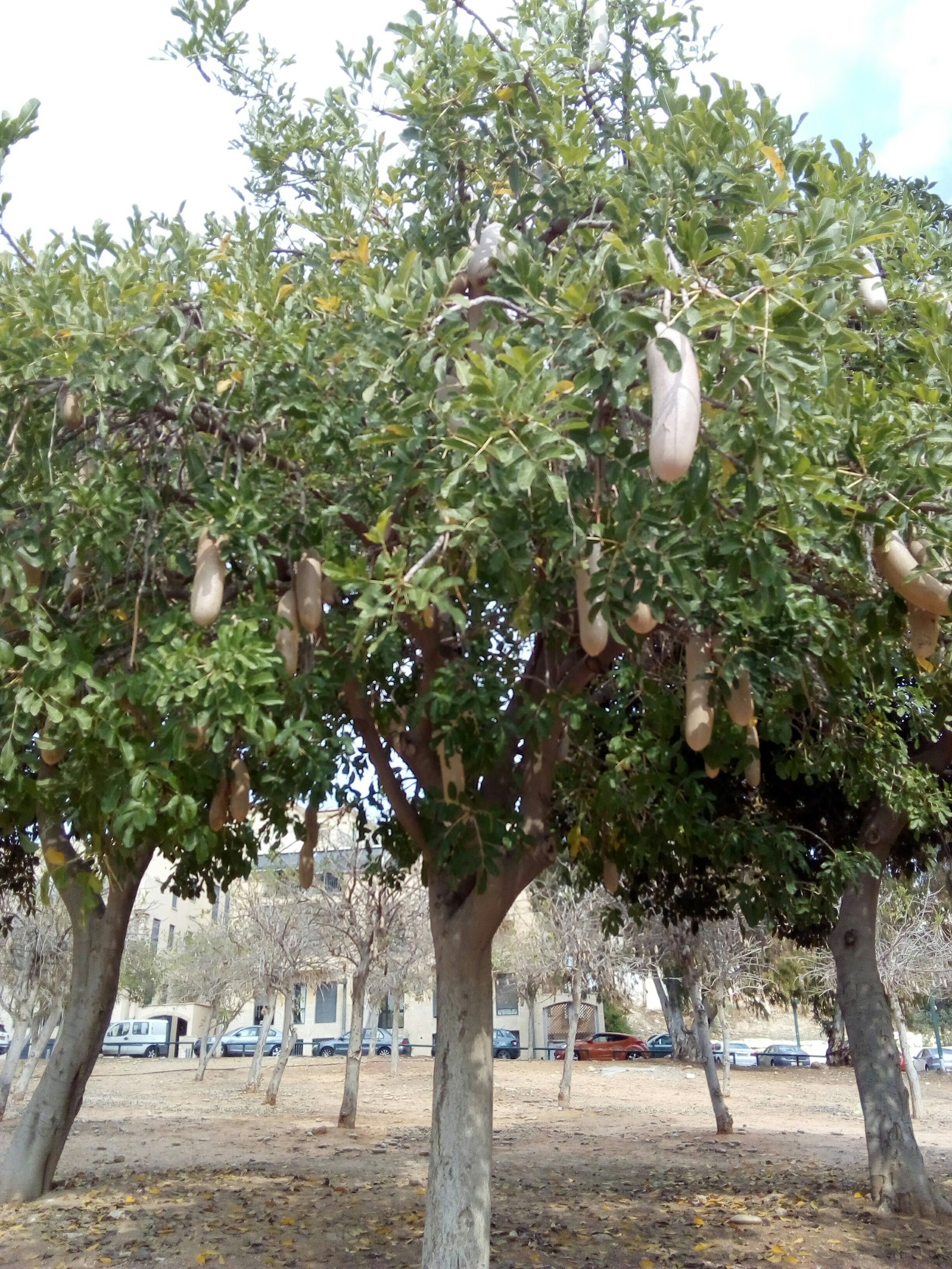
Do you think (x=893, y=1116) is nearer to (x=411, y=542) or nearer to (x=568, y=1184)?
(x=568, y=1184)

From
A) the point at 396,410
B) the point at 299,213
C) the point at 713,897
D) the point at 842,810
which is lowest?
the point at 713,897

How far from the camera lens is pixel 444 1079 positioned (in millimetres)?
5828

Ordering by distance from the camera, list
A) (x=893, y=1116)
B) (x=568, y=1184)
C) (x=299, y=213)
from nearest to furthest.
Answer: (x=299, y=213), (x=893, y=1116), (x=568, y=1184)

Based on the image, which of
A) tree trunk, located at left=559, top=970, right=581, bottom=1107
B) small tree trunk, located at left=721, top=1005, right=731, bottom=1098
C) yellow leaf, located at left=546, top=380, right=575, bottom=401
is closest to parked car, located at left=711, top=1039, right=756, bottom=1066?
small tree trunk, located at left=721, top=1005, right=731, bottom=1098

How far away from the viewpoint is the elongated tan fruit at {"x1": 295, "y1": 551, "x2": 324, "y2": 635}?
4512 mm

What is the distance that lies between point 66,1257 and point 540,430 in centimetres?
646

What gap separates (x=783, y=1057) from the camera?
3625 centimetres

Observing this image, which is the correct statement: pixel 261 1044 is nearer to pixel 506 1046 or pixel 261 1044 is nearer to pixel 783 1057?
pixel 506 1046

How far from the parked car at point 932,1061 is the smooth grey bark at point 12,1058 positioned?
2613 centimetres

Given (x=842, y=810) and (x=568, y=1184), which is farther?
(x=568, y=1184)

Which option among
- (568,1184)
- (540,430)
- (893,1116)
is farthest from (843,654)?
(568,1184)

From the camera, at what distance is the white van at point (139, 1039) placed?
1574 inches

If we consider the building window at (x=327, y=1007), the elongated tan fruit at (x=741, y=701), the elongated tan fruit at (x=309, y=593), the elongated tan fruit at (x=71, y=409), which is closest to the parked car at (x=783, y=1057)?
the building window at (x=327, y=1007)

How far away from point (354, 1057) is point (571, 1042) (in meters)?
6.50
